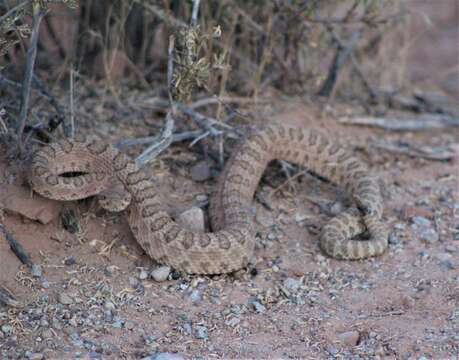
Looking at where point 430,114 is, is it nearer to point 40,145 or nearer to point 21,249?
point 40,145

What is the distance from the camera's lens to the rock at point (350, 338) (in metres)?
5.61

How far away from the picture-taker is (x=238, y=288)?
641cm

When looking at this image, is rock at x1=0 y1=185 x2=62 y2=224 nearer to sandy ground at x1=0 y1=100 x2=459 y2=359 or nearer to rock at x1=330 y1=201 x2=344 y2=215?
sandy ground at x1=0 y1=100 x2=459 y2=359

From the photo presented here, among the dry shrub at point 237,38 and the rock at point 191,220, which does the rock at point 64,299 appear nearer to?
the rock at point 191,220

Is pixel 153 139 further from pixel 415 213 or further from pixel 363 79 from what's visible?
pixel 363 79

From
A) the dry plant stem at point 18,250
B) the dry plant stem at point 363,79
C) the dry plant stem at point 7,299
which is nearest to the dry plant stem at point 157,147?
the dry plant stem at point 18,250

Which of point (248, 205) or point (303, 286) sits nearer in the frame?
point (303, 286)

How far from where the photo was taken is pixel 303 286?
6523 mm

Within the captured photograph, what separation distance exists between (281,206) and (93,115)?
246 cm

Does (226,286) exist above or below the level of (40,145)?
below

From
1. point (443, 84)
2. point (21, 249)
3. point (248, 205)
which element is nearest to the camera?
point (21, 249)

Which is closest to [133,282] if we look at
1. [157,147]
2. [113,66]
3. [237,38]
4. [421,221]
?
[157,147]

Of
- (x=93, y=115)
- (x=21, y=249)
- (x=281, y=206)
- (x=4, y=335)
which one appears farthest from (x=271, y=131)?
(x=4, y=335)

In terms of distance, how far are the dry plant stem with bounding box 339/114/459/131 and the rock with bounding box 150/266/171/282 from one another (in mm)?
4108
